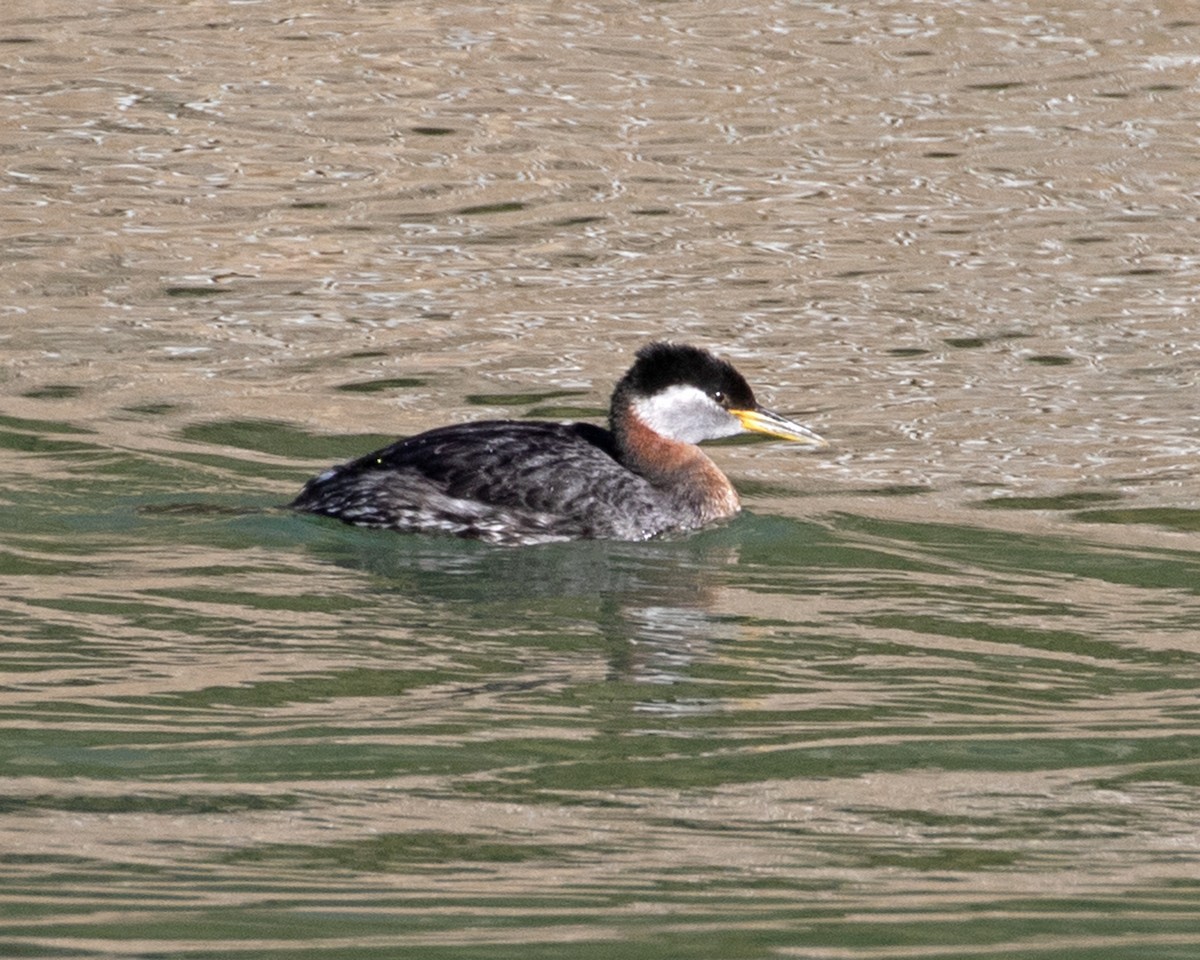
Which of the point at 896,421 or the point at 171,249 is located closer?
the point at 896,421

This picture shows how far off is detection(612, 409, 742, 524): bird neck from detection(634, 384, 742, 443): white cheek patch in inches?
1.9

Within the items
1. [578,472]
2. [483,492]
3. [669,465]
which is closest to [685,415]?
[669,465]

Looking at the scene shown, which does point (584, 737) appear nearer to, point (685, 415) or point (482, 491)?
point (482, 491)

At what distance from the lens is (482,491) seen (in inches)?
449

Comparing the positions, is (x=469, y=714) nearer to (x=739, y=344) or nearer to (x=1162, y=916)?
(x=1162, y=916)

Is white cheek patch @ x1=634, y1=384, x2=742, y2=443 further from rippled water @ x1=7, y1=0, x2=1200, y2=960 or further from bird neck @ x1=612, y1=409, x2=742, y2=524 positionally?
rippled water @ x1=7, y1=0, x2=1200, y2=960

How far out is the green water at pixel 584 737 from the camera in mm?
6406

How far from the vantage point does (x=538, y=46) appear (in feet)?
78.6

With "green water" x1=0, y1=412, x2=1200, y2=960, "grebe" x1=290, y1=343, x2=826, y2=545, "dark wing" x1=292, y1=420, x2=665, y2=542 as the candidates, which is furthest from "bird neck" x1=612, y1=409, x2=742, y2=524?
"dark wing" x1=292, y1=420, x2=665, y2=542

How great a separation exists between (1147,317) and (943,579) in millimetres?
6133

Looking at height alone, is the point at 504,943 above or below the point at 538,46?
below

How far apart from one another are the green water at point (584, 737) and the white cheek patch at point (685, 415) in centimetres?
48

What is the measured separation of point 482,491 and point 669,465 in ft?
3.52

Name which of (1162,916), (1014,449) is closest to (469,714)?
(1162,916)
